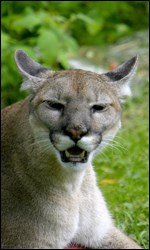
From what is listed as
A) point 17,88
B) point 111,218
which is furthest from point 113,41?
point 111,218

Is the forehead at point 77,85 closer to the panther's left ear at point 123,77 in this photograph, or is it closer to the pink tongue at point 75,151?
the panther's left ear at point 123,77

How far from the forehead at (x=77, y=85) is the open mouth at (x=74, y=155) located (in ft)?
1.24

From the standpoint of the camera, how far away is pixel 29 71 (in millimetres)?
6238

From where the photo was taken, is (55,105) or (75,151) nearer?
(75,151)

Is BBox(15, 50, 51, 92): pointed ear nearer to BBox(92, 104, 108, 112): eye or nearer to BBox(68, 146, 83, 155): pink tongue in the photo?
BBox(92, 104, 108, 112): eye

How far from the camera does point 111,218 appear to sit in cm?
692

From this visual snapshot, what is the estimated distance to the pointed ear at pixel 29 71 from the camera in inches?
241

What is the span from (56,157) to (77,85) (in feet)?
1.91

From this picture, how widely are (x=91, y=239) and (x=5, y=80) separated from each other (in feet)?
→ 9.11

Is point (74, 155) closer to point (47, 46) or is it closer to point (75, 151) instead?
point (75, 151)

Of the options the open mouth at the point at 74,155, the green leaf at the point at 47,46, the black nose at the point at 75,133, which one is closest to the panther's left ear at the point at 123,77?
the open mouth at the point at 74,155

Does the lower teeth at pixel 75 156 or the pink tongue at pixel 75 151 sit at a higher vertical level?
the pink tongue at pixel 75 151

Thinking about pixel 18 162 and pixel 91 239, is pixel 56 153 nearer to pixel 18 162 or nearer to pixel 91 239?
pixel 18 162

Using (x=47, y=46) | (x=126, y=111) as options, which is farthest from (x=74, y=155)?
(x=126, y=111)
